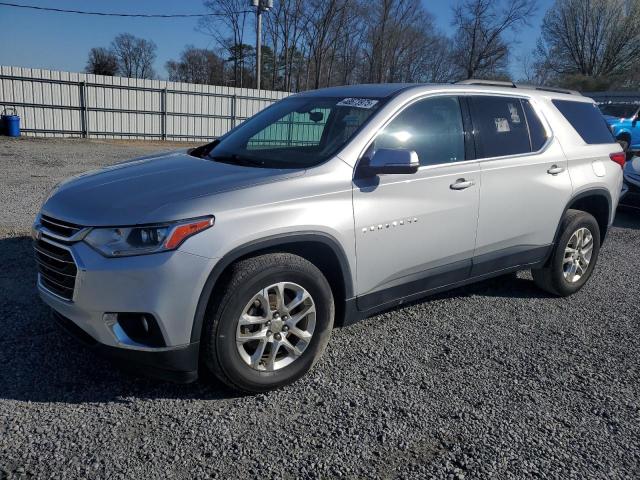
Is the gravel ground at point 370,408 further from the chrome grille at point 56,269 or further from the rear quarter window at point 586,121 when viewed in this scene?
the rear quarter window at point 586,121

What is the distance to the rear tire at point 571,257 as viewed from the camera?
15.6ft

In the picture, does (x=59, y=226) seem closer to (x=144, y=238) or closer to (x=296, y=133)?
(x=144, y=238)

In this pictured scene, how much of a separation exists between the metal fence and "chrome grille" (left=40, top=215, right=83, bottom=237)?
764 inches

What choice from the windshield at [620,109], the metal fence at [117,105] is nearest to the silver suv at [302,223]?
the windshield at [620,109]

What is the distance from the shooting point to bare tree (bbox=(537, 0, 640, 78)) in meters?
47.2

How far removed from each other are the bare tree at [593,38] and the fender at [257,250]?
53.7 metres

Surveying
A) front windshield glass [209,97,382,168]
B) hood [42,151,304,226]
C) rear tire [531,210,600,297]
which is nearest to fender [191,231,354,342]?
hood [42,151,304,226]

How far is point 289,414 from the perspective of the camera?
2936 millimetres

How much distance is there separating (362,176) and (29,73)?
20.4 metres

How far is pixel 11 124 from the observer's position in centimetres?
1877

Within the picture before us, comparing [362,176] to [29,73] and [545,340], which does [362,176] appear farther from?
[29,73]

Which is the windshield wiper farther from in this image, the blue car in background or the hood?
the blue car in background

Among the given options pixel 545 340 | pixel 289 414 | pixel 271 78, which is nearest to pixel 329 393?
pixel 289 414

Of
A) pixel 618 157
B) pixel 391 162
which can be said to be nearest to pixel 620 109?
pixel 618 157
